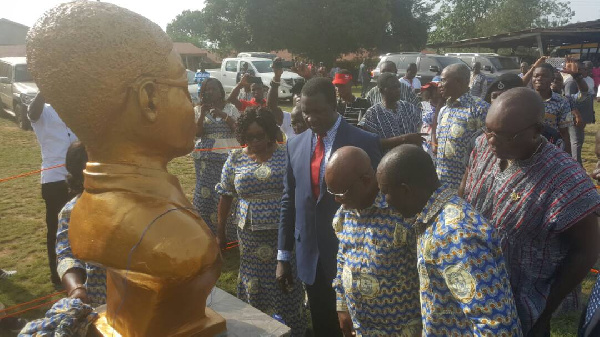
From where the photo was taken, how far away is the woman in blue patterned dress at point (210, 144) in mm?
4812

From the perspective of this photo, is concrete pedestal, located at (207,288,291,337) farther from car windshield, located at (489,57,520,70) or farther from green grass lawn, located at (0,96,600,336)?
car windshield, located at (489,57,520,70)

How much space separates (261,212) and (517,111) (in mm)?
1844

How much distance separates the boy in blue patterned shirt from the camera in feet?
5.07

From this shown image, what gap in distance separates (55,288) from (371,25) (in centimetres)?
2966

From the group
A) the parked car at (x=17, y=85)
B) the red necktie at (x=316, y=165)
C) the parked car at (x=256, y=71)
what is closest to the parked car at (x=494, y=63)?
the parked car at (x=256, y=71)

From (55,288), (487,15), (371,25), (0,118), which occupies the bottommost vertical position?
(55,288)

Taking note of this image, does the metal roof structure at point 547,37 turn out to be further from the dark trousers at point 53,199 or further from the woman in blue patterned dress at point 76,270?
the woman in blue patterned dress at point 76,270

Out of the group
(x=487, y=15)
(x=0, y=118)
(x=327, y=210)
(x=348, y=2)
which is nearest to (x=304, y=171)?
(x=327, y=210)

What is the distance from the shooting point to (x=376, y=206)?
82.2 inches

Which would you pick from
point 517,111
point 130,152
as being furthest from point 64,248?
point 517,111

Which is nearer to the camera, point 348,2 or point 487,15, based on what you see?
point 348,2

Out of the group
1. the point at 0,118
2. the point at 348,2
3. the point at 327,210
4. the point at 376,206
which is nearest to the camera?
the point at 376,206

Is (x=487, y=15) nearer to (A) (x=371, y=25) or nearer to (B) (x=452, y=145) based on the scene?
(A) (x=371, y=25)

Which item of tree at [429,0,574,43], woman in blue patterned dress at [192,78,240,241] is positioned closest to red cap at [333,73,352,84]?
woman in blue patterned dress at [192,78,240,241]
